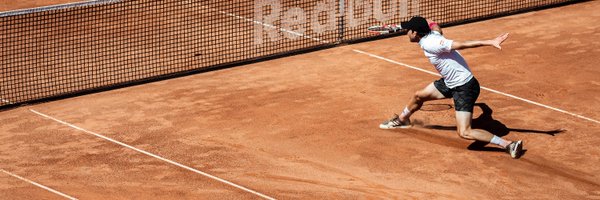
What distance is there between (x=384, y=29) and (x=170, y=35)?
4.27 metres

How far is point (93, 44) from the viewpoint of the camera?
23.0 meters

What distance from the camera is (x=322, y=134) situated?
1692 centimetres

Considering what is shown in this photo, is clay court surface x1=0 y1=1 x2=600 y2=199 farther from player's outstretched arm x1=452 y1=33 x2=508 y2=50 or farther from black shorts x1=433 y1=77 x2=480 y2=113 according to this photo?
player's outstretched arm x1=452 y1=33 x2=508 y2=50

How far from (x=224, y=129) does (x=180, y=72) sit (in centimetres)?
371

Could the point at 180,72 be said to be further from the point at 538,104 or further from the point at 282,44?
the point at 538,104

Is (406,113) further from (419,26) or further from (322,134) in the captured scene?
(419,26)

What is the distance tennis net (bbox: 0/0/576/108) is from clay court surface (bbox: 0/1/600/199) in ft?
3.01

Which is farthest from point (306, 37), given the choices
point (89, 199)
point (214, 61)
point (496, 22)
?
point (89, 199)

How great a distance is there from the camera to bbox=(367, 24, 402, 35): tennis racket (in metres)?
23.0

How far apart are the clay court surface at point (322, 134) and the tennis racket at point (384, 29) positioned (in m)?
1.24

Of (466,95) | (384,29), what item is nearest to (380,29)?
(384,29)

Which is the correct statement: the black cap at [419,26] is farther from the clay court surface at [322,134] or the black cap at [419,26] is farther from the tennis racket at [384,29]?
the tennis racket at [384,29]

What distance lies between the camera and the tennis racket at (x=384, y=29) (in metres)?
23.0

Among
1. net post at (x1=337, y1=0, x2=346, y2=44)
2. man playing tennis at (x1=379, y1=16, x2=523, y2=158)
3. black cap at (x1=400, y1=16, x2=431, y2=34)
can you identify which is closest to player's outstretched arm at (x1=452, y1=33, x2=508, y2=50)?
man playing tennis at (x1=379, y1=16, x2=523, y2=158)
